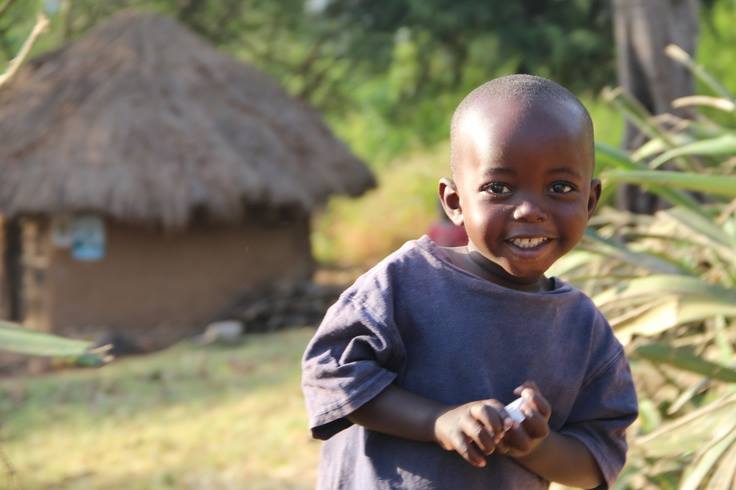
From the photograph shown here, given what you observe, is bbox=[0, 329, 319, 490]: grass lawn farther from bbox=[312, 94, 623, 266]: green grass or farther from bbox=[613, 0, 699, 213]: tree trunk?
bbox=[312, 94, 623, 266]: green grass

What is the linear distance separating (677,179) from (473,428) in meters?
1.66

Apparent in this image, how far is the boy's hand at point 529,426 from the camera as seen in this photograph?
1438 millimetres

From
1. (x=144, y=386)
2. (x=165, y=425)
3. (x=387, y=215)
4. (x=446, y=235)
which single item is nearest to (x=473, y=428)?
(x=446, y=235)

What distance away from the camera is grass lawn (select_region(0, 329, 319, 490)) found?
5250 millimetres

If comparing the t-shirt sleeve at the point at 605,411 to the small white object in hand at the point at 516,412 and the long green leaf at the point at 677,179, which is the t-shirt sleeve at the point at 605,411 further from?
the long green leaf at the point at 677,179

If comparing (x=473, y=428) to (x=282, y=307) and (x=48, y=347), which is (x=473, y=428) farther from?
(x=282, y=307)

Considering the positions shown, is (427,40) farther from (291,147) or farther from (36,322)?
(36,322)

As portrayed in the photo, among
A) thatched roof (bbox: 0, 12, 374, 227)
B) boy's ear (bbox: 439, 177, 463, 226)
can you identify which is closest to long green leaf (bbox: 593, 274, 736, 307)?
boy's ear (bbox: 439, 177, 463, 226)

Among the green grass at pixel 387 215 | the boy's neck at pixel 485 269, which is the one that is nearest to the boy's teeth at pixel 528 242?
the boy's neck at pixel 485 269

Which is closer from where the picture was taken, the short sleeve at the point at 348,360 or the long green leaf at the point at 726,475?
the short sleeve at the point at 348,360

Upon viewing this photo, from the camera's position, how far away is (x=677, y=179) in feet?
9.52

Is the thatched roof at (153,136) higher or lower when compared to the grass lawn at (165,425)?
higher

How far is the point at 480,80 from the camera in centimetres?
1320

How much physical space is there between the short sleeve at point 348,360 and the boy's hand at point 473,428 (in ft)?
0.37
